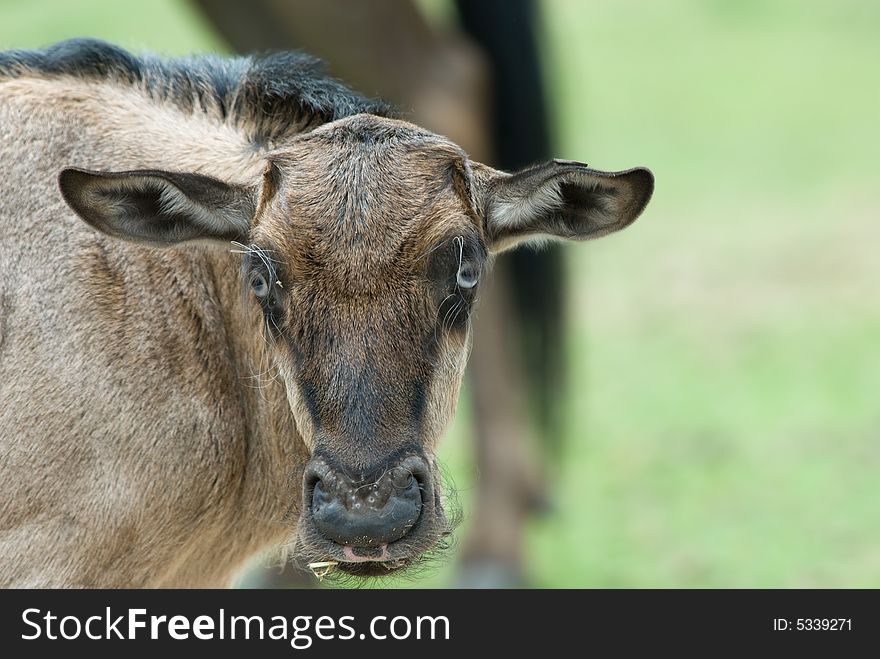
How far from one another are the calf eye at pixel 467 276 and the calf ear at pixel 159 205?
0.81 meters

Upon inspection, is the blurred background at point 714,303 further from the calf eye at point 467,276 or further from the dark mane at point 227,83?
the calf eye at point 467,276

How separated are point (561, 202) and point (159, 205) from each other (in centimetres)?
146

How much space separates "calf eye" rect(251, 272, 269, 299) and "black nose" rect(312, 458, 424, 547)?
0.68m

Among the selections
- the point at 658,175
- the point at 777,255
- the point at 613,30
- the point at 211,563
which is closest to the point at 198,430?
the point at 211,563

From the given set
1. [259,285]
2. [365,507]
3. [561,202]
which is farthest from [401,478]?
[561,202]

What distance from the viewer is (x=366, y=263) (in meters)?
4.06

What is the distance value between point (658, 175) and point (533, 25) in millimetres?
9740

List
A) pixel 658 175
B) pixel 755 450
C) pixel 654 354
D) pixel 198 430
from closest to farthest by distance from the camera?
1. pixel 198 430
2. pixel 755 450
3. pixel 654 354
4. pixel 658 175

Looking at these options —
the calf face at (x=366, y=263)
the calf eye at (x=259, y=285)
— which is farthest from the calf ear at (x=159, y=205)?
the calf eye at (x=259, y=285)

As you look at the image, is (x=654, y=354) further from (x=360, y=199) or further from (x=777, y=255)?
(x=360, y=199)

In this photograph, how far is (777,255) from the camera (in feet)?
52.6

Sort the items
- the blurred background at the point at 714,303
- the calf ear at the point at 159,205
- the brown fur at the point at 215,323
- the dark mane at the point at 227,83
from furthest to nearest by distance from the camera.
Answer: the blurred background at the point at 714,303, the dark mane at the point at 227,83, the calf ear at the point at 159,205, the brown fur at the point at 215,323

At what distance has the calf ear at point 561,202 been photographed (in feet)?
14.1

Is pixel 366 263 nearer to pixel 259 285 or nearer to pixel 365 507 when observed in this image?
pixel 259 285
